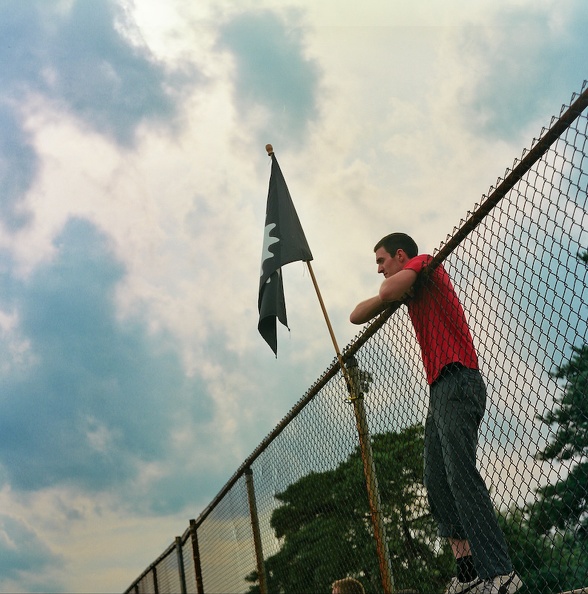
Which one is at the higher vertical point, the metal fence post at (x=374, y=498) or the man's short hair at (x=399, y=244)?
the man's short hair at (x=399, y=244)

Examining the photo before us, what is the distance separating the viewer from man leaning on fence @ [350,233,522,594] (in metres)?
2.57

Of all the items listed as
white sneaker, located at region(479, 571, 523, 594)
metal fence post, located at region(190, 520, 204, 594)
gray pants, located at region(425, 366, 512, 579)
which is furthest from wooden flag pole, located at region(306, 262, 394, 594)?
metal fence post, located at region(190, 520, 204, 594)

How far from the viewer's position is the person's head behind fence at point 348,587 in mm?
3994

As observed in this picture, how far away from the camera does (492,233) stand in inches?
101

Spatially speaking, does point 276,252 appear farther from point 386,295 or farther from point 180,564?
point 180,564

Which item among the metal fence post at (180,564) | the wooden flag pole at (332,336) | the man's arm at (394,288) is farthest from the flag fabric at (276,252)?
the metal fence post at (180,564)

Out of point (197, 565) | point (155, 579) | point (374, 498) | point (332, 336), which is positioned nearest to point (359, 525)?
point (374, 498)

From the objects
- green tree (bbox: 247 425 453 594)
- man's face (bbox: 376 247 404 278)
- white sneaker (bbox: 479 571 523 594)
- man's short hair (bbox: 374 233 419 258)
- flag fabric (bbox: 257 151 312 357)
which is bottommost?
white sneaker (bbox: 479 571 523 594)

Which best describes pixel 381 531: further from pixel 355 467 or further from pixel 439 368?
pixel 439 368

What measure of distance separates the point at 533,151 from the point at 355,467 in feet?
7.39

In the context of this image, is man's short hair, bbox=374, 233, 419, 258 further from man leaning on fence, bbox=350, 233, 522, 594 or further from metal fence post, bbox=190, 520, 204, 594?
metal fence post, bbox=190, 520, 204, 594

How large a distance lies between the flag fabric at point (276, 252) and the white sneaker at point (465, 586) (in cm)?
164

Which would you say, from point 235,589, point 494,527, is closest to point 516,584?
point 494,527

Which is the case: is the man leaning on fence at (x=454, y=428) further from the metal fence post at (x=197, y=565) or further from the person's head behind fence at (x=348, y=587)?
the metal fence post at (x=197, y=565)
